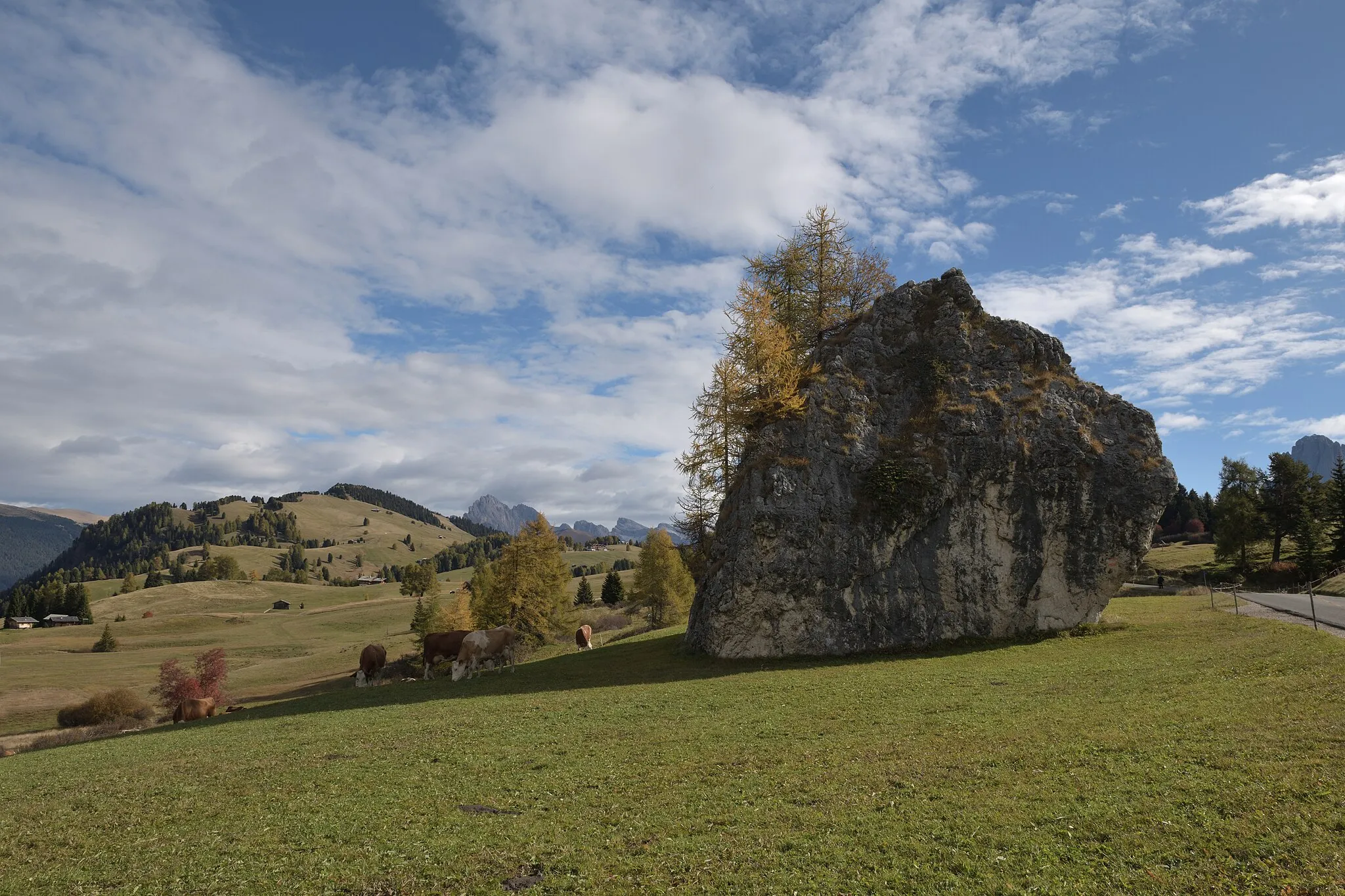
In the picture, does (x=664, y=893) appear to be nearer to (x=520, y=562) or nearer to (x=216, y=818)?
(x=216, y=818)

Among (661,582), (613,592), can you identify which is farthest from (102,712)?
(613,592)

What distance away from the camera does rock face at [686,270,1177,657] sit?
34.2m

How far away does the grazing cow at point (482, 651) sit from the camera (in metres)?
34.9

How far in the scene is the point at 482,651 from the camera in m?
36.3

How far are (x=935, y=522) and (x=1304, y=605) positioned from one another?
25.0 m

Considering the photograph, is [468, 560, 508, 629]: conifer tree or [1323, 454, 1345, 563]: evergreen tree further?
[1323, 454, 1345, 563]: evergreen tree

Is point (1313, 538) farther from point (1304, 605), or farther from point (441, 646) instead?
point (441, 646)

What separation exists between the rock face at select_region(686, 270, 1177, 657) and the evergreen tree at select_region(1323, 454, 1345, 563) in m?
51.9

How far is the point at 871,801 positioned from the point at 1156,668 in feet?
56.1

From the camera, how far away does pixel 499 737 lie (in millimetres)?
20062

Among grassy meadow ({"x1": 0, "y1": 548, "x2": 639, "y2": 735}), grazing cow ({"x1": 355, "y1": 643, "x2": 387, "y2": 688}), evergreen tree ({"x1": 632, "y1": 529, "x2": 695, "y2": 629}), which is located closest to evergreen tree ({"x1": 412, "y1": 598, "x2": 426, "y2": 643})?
grassy meadow ({"x1": 0, "y1": 548, "x2": 639, "y2": 735})

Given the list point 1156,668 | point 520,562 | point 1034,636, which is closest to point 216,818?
point 1156,668

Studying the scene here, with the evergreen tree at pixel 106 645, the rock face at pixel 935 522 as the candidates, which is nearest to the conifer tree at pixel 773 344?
the rock face at pixel 935 522

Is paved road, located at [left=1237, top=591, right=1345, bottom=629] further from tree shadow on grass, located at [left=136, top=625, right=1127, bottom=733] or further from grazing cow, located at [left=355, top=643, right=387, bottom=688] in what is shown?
grazing cow, located at [left=355, top=643, right=387, bottom=688]
